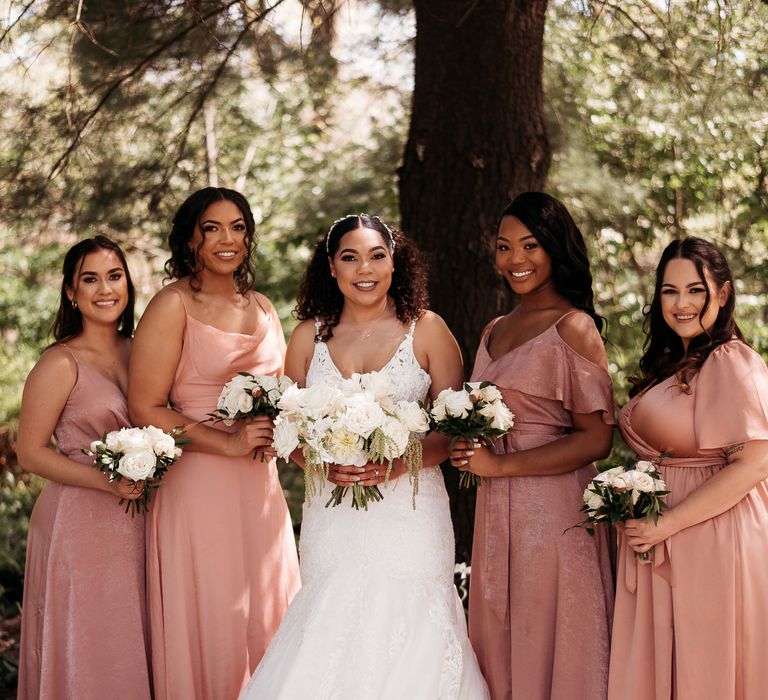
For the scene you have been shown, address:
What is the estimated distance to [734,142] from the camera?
8.70m

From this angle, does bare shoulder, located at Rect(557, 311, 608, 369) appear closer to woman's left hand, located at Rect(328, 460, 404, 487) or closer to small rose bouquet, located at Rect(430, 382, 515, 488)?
small rose bouquet, located at Rect(430, 382, 515, 488)

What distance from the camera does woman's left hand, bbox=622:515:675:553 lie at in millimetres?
3711

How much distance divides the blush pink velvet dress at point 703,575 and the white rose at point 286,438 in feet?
4.55

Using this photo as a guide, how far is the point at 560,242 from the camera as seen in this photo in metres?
4.31

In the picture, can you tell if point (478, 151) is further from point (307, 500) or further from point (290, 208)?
point (290, 208)

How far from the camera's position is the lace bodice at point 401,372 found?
172 inches

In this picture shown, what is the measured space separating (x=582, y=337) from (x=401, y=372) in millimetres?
802

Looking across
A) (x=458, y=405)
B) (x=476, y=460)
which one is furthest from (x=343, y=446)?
(x=476, y=460)

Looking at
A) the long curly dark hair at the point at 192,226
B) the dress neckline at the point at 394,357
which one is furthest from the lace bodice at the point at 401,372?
the long curly dark hair at the point at 192,226

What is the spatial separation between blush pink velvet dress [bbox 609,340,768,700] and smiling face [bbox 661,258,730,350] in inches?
5.4

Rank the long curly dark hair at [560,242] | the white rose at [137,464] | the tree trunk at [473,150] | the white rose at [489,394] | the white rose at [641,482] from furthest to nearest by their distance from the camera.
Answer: the tree trunk at [473,150] < the long curly dark hair at [560,242] < the white rose at [137,464] < the white rose at [489,394] < the white rose at [641,482]

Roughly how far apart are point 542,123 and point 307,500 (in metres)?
3.00

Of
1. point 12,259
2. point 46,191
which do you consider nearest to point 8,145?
point 46,191

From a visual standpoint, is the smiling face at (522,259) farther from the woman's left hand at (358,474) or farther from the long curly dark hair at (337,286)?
the woman's left hand at (358,474)
